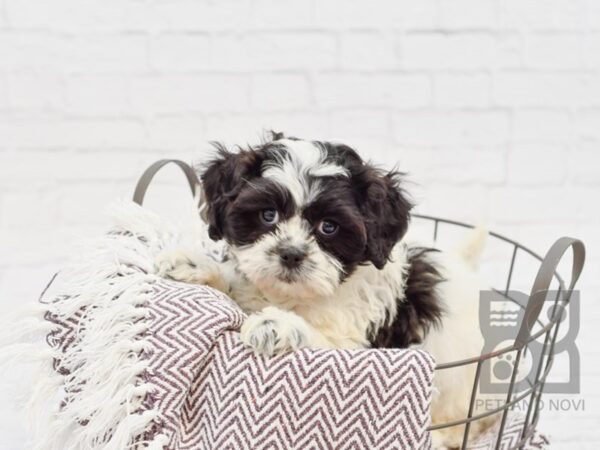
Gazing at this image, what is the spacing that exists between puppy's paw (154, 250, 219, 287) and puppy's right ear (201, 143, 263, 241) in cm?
10

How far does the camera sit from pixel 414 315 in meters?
2.19

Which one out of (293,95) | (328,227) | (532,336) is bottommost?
(532,336)

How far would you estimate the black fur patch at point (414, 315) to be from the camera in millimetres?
2174

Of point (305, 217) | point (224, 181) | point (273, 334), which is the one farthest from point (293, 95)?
point (273, 334)

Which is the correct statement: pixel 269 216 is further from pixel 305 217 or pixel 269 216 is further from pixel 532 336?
pixel 532 336

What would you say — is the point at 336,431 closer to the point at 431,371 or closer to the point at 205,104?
the point at 431,371

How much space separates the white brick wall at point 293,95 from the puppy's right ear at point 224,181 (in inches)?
40.7

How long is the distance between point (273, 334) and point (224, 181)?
0.50 metres

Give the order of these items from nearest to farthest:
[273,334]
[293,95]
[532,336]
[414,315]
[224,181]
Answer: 1. [273,334]
2. [532,336]
3. [224,181]
4. [414,315]
5. [293,95]

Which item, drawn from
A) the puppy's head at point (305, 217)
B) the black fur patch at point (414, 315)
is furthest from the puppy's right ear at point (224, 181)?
the black fur patch at point (414, 315)

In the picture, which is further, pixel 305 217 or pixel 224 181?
pixel 224 181

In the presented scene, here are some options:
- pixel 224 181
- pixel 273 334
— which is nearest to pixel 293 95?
pixel 224 181

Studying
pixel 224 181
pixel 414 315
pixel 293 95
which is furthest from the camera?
pixel 293 95

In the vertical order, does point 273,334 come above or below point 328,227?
below
